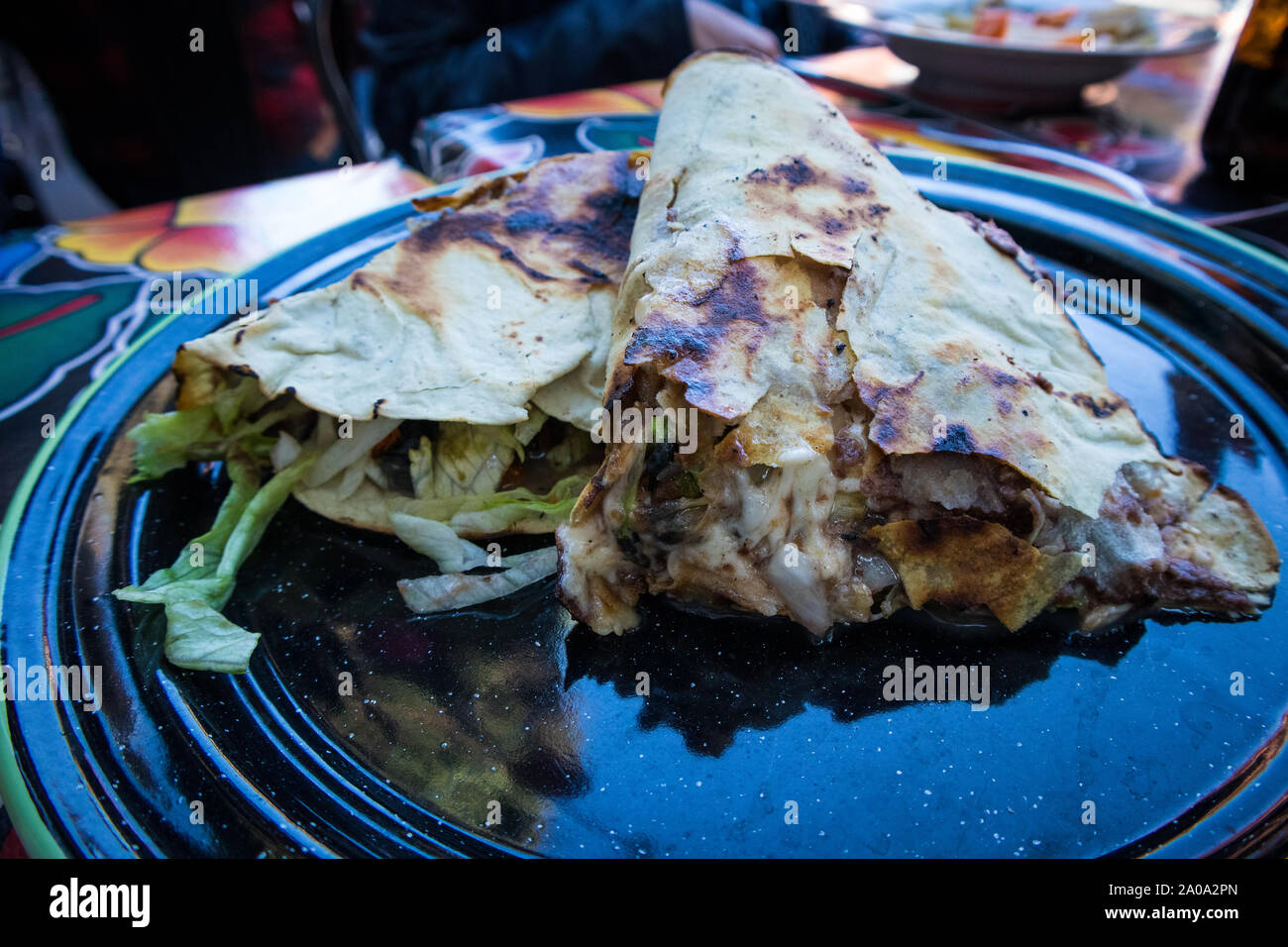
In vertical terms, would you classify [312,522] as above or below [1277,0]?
below

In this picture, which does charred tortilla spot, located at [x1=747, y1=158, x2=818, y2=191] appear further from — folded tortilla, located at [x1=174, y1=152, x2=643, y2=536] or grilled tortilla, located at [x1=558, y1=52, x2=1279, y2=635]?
folded tortilla, located at [x1=174, y1=152, x2=643, y2=536]

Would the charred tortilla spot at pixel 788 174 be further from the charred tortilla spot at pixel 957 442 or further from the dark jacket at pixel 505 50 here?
the dark jacket at pixel 505 50

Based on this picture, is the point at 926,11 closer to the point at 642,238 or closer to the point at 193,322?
the point at 642,238

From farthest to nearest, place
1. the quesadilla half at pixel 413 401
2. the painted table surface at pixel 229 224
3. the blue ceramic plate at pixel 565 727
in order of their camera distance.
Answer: the painted table surface at pixel 229 224
the quesadilla half at pixel 413 401
the blue ceramic plate at pixel 565 727

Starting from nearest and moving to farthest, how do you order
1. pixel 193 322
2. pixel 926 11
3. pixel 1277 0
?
1. pixel 193 322
2. pixel 1277 0
3. pixel 926 11

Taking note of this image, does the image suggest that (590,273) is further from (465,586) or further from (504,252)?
(465,586)
